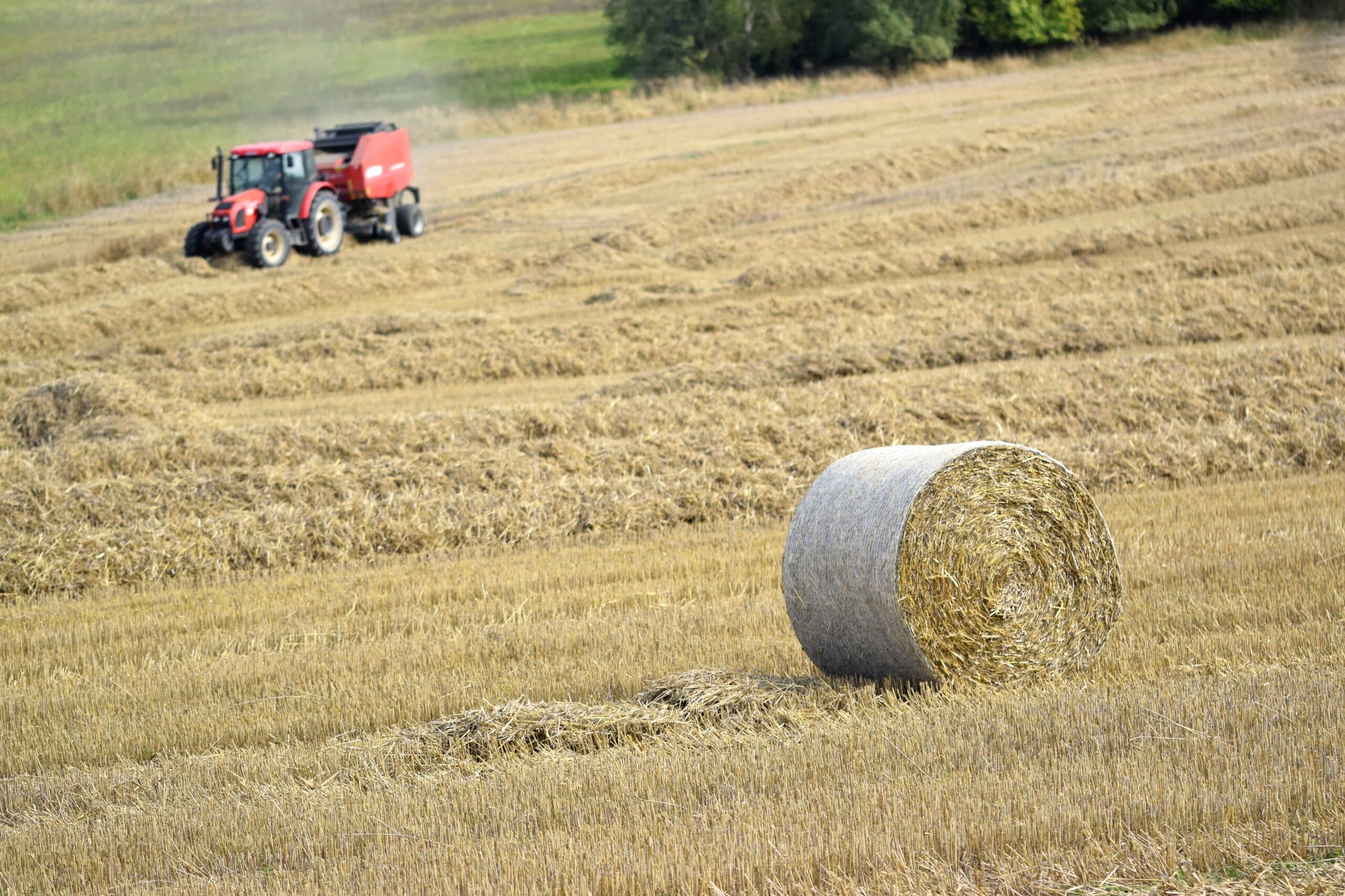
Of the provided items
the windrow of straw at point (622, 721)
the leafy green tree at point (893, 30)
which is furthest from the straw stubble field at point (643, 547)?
the leafy green tree at point (893, 30)

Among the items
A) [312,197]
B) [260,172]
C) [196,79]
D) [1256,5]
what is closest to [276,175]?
[260,172]

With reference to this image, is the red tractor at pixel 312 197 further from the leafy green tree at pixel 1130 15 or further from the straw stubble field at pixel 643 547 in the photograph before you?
the leafy green tree at pixel 1130 15

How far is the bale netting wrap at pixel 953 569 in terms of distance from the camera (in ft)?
19.3

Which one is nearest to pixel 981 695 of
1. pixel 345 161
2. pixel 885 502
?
pixel 885 502

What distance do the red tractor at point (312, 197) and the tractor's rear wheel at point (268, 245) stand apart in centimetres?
2

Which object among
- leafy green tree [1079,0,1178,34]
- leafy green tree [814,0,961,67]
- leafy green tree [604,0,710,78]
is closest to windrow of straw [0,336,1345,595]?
leafy green tree [814,0,961,67]

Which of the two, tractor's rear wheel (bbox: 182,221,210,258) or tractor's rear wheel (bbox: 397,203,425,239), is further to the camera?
tractor's rear wheel (bbox: 397,203,425,239)

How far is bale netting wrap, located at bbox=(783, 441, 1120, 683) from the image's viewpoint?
588 cm

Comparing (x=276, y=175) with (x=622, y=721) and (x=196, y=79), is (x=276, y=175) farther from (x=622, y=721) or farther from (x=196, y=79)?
(x=196, y=79)

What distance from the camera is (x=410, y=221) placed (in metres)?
24.5

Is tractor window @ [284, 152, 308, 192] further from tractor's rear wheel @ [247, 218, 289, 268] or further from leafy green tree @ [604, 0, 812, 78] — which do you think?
leafy green tree @ [604, 0, 812, 78]

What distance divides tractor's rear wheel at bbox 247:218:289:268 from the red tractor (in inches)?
0.6

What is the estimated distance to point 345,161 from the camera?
23.6 metres

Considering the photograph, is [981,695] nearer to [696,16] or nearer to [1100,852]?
[1100,852]
